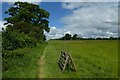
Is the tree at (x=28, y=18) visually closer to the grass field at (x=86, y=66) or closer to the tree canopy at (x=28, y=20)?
the tree canopy at (x=28, y=20)

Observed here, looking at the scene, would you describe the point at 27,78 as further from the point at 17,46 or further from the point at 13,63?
the point at 17,46

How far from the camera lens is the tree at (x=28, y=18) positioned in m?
47.3

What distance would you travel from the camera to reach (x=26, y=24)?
4747 cm

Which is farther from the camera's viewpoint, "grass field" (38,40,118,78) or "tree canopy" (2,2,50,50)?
"tree canopy" (2,2,50,50)

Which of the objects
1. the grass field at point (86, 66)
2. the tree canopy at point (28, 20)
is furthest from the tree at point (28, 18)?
the grass field at point (86, 66)

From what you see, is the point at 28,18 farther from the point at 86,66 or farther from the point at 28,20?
the point at 86,66

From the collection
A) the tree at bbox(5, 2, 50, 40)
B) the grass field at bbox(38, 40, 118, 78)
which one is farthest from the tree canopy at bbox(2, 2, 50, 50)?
the grass field at bbox(38, 40, 118, 78)

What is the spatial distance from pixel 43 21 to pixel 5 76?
147 ft

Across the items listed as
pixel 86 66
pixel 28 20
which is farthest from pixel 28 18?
pixel 86 66

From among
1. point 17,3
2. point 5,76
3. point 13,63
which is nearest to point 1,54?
point 13,63

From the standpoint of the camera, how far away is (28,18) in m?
50.7

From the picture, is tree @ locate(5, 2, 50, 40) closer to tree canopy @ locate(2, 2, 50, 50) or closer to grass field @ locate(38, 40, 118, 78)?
tree canopy @ locate(2, 2, 50, 50)

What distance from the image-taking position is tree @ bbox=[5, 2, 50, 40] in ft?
155

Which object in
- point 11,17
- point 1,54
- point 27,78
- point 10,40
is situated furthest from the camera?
point 11,17
